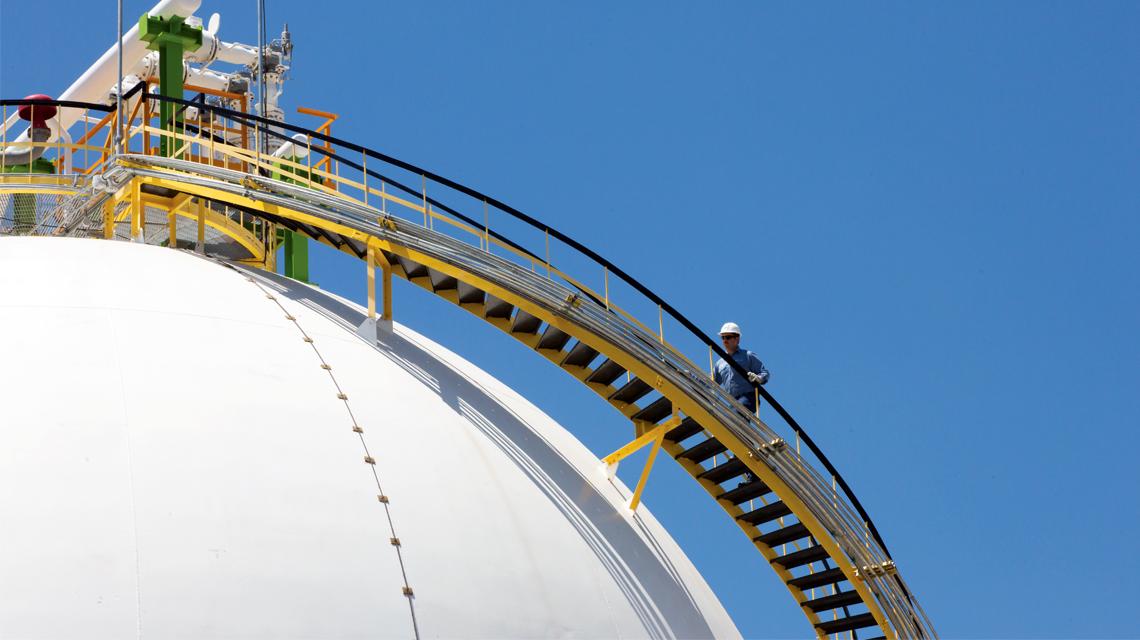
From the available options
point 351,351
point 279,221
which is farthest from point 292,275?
point 351,351

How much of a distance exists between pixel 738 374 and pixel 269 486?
6443 mm

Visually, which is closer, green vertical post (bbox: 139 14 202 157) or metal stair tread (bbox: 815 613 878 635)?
metal stair tread (bbox: 815 613 878 635)

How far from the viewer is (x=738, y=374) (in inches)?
723

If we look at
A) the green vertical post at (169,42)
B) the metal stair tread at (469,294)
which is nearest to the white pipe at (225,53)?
the green vertical post at (169,42)

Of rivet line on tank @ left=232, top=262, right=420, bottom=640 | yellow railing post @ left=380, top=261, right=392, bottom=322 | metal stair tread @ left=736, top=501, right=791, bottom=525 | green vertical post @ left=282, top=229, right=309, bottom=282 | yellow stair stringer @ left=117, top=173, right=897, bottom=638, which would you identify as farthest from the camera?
green vertical post @ left=282, top=229, right=309, bottom=282

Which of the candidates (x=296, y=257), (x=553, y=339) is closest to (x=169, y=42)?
(x=296, y=257)

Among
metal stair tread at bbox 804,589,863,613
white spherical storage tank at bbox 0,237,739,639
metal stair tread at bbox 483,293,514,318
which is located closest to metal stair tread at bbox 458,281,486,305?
metal stair tread at bbox 483,293,514,318

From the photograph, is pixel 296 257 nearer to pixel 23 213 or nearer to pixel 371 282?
pixel 23 213

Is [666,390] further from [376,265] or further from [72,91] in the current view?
[72,91]

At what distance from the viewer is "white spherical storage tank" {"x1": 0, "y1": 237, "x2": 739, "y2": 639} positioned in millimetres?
12734

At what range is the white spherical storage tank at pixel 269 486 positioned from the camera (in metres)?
12.7

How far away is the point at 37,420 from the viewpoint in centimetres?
1373

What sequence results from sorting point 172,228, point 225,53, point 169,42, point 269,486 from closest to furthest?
point 269,486, point 172,228, point 169,42, point 225,53

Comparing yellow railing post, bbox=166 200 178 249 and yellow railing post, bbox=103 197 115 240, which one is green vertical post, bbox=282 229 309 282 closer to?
yellow railing post, bbox=166 200 178 249
